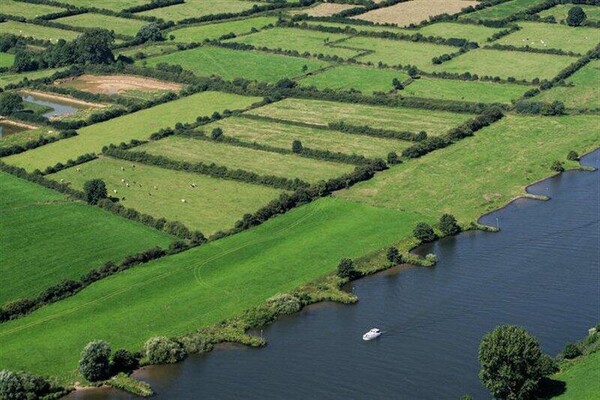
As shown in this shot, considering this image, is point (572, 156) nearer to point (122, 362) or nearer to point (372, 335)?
point (372, 335)

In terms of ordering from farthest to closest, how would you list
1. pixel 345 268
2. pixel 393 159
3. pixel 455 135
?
pixel 455 135
pixel 393 159
pixel 345 268

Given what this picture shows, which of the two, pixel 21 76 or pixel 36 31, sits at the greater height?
pixel 36 31

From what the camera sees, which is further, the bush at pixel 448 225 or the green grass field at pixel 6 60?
the green grass field at pixel 6 60

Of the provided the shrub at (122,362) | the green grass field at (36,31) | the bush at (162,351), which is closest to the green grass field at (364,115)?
the green grass field at (36,31)

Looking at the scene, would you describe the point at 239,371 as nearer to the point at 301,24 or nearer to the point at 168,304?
the point at 168,304

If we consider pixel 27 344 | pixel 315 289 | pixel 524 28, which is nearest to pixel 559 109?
pixel 524 28

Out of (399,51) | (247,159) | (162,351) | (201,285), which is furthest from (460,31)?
(162,351)

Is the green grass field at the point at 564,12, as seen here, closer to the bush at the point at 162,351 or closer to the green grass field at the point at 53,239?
the green grass field at the point at 53,239
